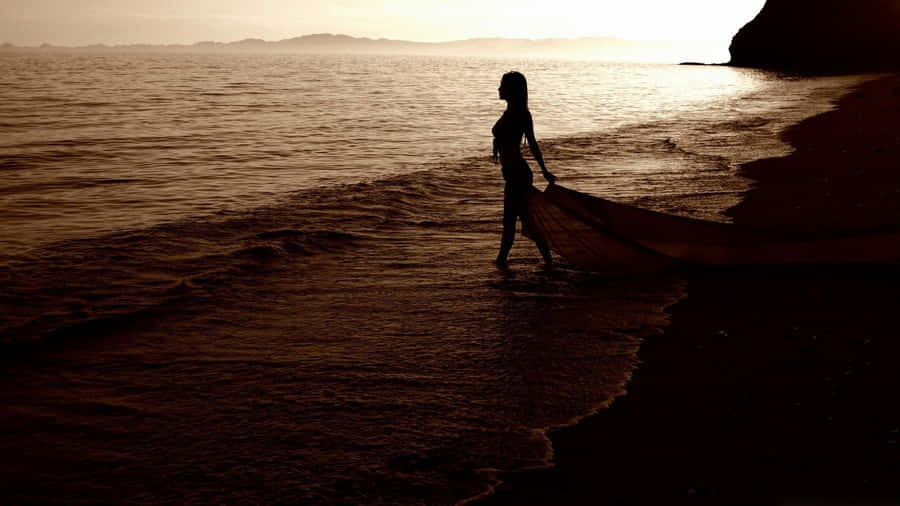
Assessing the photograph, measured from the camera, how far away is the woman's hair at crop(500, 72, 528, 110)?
260 inches

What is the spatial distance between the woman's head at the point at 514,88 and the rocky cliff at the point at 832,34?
8788 cm

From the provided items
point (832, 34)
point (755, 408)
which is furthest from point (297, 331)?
point (832, 34)

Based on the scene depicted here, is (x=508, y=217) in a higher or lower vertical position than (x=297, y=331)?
higher

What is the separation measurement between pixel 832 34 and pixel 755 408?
9945 cm

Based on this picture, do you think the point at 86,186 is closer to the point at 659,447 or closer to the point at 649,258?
the point at 649,258

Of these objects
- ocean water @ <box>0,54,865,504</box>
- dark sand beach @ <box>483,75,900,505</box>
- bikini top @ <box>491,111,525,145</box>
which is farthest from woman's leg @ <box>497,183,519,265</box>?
dark sand beach @ <box>483,75,900,505</box>

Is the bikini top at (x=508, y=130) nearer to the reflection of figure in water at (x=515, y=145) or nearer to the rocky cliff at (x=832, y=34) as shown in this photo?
the reflection of figure in water at (x=515, y=145)

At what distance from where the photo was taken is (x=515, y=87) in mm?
6633

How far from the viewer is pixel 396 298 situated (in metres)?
6.77

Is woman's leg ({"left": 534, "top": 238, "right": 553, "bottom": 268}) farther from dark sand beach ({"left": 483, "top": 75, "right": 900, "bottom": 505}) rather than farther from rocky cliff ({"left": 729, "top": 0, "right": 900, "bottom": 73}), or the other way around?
rocky cliff ({"left": 729, "top": 0, "right": 900, "bottom": 73})

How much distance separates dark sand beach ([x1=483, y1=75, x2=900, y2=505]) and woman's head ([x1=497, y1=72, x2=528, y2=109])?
2355 mm

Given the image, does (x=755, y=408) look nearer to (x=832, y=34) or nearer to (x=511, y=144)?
(x=511, y=144)

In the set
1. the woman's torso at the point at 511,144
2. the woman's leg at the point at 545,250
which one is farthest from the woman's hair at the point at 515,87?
the woman's leg at the point at 545,250

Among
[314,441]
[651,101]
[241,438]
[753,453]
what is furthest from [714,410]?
[651,101]
